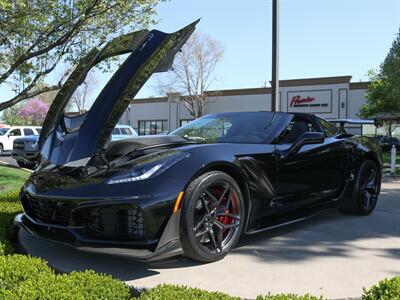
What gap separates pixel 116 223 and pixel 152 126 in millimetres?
42081

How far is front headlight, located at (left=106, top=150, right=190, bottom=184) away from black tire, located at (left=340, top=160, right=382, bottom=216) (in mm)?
2685

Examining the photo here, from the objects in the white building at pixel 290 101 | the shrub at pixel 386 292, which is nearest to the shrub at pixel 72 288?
the shrub at pixel 386 292

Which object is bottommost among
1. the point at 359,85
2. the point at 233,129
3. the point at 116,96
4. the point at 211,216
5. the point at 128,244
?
the point at 128,244

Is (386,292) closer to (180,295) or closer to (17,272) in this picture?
(180,295)

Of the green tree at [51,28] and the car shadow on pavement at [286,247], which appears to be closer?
the car shadow on pavement at [286,247]

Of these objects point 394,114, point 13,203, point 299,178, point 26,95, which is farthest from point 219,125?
point 394,114

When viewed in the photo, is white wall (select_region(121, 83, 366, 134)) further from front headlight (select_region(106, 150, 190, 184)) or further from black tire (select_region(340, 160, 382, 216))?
front headlight (select_region(106, 150, 190, 184))

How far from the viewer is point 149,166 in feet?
11.1

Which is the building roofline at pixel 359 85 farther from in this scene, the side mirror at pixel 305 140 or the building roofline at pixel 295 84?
the side mirror at pixel 305 140

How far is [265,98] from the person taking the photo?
37625mm

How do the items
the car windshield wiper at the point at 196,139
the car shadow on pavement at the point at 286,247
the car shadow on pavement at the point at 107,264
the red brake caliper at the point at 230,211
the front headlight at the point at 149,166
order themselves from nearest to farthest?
1. the front headlight at the point at 149,166
2. the car shadow on pavement at the point at 107,264
3. the car shadow on pavement at the point at 286,247
4. the red brake caliper at the point at 230,211
5. the car windshield wiper at the point at 196,139

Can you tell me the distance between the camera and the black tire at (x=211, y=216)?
335 centimetres

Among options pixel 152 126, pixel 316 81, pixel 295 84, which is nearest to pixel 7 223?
pixel 316 81

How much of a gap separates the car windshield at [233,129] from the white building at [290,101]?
27526 millimetres
